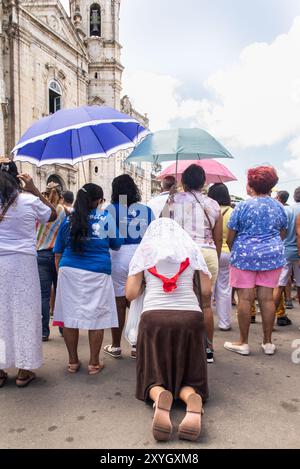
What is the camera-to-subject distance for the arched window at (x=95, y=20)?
25844 millimetres

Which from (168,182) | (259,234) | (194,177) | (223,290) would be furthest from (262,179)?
(223,290)

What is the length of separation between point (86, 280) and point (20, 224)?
784 mm

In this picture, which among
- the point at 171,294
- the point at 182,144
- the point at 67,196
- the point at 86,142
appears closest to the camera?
the point at 171,294

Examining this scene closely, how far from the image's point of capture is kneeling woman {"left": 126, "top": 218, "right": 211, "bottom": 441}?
271 centimetres

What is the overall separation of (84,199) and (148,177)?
3162 cm

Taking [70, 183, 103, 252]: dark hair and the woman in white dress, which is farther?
[70, 183, 103, 252]: dark hair

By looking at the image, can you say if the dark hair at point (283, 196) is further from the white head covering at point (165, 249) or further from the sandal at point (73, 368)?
the sandal at point (73, 368)

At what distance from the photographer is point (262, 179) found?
4016 mm

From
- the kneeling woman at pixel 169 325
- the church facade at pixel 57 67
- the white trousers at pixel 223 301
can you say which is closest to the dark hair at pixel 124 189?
the kneeling woman at pixel 169 325

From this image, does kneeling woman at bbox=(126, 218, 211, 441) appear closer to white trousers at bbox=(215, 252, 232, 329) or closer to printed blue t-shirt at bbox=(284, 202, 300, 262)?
white trousers at bbox=(215, 252, 232, 329)

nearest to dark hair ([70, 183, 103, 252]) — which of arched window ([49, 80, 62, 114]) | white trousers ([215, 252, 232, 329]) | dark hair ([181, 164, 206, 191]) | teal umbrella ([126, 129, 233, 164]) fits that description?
dark hair ([181, 164, 206, 191])

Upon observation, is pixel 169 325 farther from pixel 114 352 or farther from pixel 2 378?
pixel 2 378

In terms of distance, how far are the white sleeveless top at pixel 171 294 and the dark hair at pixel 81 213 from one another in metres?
0.93

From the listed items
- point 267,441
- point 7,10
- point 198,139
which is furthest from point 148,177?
point 267,441
